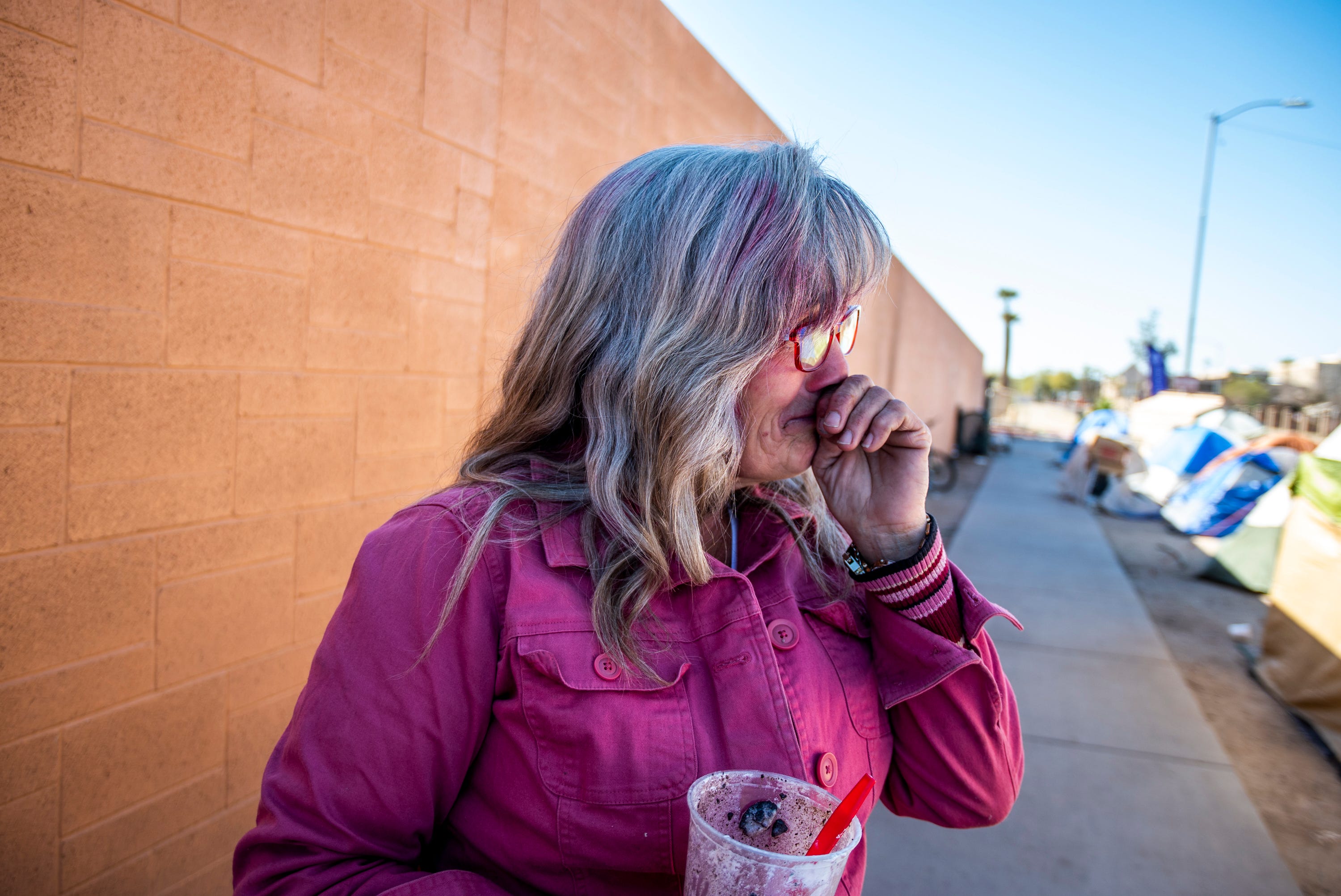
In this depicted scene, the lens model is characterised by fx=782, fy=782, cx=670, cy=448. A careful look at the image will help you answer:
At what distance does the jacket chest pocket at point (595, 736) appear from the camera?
1073 mm

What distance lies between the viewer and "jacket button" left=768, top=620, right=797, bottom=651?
123 cm

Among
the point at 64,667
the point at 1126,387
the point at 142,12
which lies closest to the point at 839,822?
the point at 64,667

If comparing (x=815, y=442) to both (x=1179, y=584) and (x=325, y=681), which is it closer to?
(x=325, y=681)

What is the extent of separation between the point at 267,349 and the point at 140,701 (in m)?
0.90

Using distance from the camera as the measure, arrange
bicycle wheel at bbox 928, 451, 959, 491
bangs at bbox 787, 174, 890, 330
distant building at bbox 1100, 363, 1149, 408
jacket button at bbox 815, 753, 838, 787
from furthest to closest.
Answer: distant building at bbox 1100, 363, 1149, 408, bicycle wheel at bbox 928, 451, 959, 491, bangs at bbox 787, 174, 890, 330, jacket button at bbox 815, 753, 838, 787

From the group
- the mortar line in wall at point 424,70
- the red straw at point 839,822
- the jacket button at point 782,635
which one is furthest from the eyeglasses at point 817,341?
the mortar line in wall at point 424,70

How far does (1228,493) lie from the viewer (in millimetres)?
9906

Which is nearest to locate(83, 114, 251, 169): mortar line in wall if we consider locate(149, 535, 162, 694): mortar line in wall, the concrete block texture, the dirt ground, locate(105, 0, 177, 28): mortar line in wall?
the concrete block texture

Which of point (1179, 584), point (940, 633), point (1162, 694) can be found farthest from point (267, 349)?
point (1179, 584)

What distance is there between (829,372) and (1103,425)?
18.7 m

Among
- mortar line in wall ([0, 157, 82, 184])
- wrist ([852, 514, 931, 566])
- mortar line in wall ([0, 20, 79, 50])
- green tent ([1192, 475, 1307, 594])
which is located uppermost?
mortar line in wall ([0, 20, 79, 50])

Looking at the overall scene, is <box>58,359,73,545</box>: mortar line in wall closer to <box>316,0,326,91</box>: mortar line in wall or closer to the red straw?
<box>316,0,326,91</box>: mortar line in wall

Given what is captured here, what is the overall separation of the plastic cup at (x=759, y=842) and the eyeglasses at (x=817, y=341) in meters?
0.68

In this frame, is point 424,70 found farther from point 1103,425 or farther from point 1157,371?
point 1157,371
